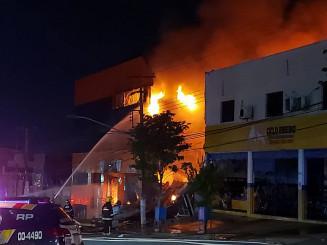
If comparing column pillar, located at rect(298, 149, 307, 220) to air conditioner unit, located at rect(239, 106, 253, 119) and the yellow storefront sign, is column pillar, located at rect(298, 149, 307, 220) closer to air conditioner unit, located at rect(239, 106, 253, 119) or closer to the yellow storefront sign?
the yellow storefront sign

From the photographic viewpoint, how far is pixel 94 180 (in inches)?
1249

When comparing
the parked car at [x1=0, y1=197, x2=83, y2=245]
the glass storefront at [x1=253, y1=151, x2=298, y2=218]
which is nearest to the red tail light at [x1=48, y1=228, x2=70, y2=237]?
the parked car at [x1=0, y1=197, x2=83, y2=245]

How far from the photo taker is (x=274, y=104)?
1962cm

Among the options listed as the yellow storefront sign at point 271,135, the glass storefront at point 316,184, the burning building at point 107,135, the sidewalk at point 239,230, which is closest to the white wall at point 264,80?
the yellow storefront sign at point 271,135

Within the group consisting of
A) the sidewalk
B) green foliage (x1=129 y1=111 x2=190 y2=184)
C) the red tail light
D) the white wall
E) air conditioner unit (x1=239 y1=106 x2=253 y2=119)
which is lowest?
the sidewalk

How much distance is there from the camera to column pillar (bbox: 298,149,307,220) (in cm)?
1762

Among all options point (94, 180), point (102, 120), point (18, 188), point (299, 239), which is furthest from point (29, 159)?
point (299, 239)

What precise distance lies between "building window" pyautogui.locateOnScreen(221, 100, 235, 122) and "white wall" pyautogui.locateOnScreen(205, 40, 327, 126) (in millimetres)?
194

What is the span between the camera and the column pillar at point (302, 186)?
17.6m

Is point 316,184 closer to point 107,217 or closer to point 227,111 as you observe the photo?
point 227,111

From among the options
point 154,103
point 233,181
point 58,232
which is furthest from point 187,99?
point 58,232

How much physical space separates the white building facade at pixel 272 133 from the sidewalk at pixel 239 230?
116cm

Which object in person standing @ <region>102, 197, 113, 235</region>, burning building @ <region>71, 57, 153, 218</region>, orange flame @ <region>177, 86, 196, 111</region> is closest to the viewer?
person standing @ <region>102, 197, 113, 235</region>

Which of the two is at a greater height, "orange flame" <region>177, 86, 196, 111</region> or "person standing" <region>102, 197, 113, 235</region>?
"orange flame" <region>177, 86, 196, 111</region>
